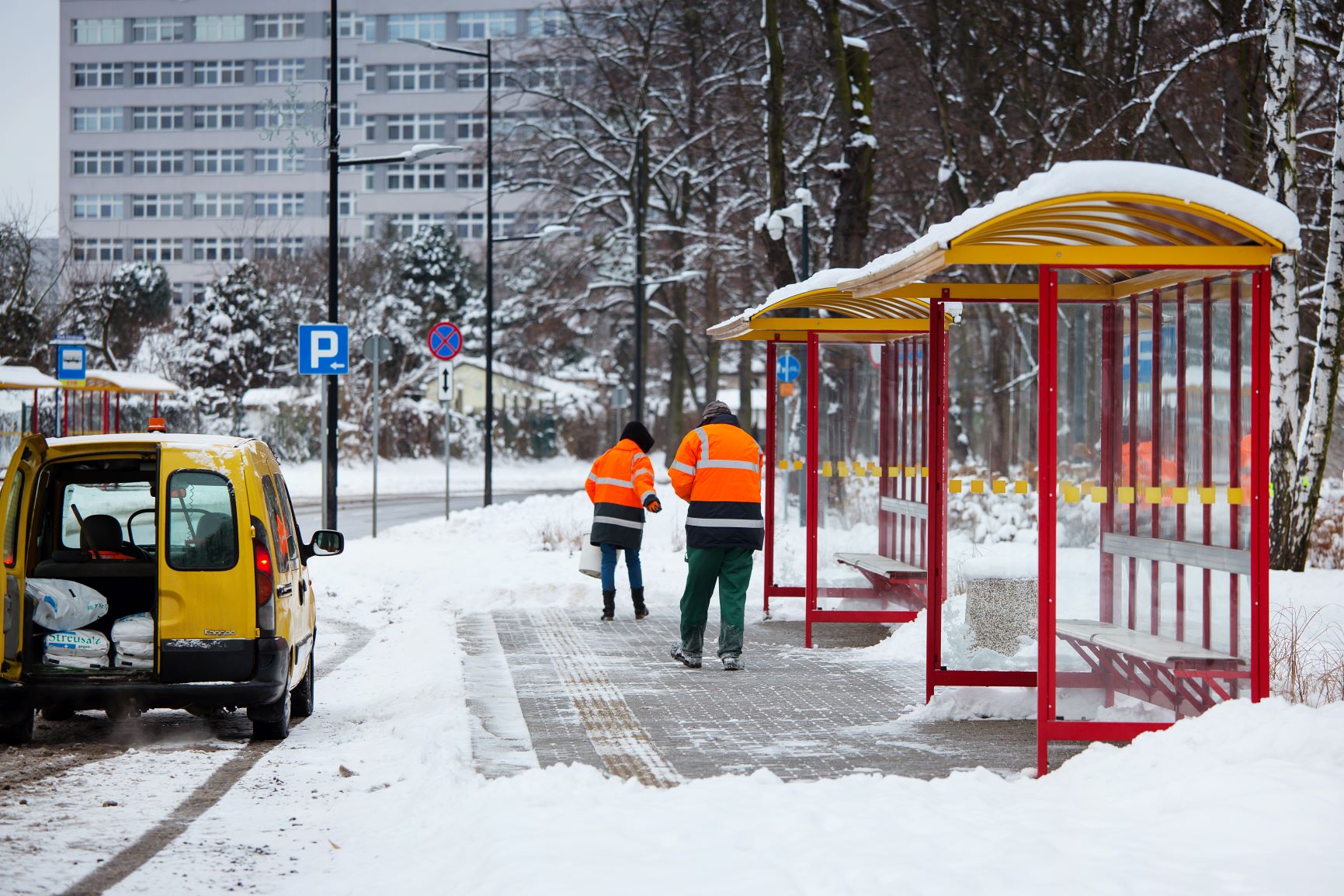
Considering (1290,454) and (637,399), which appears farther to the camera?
(637,399)

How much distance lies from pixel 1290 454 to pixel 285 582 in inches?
415

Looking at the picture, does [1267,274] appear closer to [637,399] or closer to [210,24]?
[637,399]

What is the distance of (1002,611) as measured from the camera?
10.9m

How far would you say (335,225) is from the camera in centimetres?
2111

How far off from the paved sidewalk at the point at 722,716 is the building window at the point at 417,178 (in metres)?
78.0

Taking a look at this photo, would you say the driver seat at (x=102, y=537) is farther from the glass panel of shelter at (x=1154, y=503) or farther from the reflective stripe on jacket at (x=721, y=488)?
the glass panel of shelter at (x=1154, y=503)

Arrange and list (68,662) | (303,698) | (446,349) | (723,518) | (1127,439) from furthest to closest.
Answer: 1. (446,349)
2. (723,518)
3. (303,698)
4. (1127,439)
5. (68,662)

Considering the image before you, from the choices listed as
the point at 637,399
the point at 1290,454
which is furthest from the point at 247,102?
the point at 1290,454

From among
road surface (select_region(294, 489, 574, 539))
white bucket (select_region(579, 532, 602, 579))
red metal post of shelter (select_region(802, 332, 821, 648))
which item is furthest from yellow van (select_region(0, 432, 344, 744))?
road surface (select_region(294, 489, 574, 539))

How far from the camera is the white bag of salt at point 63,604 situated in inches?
333

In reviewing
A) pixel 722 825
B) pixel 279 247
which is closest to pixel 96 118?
pixel 279 247

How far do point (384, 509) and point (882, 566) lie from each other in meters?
22.1

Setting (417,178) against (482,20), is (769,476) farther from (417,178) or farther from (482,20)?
(417,178)

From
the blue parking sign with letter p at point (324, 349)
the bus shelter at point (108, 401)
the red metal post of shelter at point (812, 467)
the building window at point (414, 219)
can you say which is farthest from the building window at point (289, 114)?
the building window at point (414, 219)
